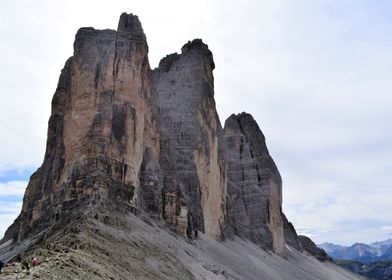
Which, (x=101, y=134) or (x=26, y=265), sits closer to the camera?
(x=26, y=265)

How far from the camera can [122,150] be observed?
39.8 m

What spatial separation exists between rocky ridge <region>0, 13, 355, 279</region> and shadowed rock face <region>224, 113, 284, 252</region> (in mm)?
8722

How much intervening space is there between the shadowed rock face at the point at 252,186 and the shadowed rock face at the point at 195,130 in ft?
32.4

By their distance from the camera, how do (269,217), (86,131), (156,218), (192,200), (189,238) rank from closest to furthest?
(86,131) < (156,218) < (189,238) < (192,200) < (269,217)

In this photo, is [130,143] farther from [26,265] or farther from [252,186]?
[252,186]

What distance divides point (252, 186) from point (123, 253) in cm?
5614

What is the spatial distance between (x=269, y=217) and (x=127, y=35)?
43759 millimetres

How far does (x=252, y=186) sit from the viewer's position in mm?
82062

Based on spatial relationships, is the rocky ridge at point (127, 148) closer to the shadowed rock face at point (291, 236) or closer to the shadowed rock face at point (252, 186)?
the shadowed rock face at point (252, 186)

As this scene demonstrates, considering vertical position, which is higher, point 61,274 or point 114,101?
point 114,101

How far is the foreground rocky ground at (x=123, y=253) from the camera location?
Answer: 21219mm

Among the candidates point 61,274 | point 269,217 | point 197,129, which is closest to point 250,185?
point 269,217

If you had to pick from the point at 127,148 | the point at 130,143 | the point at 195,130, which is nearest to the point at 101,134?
the point at 127,148

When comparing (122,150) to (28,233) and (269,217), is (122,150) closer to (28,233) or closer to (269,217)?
(28,233)
